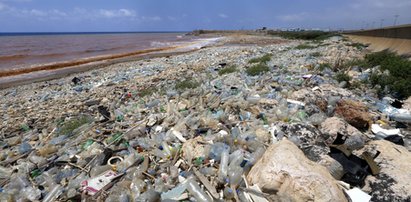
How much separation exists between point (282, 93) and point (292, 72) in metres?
2.52

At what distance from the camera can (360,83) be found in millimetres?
6297

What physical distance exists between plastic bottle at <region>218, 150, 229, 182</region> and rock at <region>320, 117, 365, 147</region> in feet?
4.46

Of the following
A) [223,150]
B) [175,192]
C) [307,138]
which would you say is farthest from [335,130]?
[175,192]

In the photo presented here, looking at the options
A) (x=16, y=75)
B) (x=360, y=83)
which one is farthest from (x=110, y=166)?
(x=16, y=75)

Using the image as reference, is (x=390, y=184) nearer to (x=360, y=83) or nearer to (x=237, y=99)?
(x=237, y=99)

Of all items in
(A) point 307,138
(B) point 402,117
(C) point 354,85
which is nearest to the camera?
(A) point 307,138

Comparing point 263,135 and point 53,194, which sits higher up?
point 263,135

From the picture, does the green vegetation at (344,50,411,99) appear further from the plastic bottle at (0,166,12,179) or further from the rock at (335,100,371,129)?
the plastic bottle at (0,166,12,179)

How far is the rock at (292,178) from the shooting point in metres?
2.23

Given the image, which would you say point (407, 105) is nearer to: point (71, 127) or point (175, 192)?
point (175, 192)

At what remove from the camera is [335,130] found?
359cm

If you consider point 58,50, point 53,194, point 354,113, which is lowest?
point 58,50

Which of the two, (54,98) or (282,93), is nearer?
(282,93)

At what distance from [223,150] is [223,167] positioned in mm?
296
